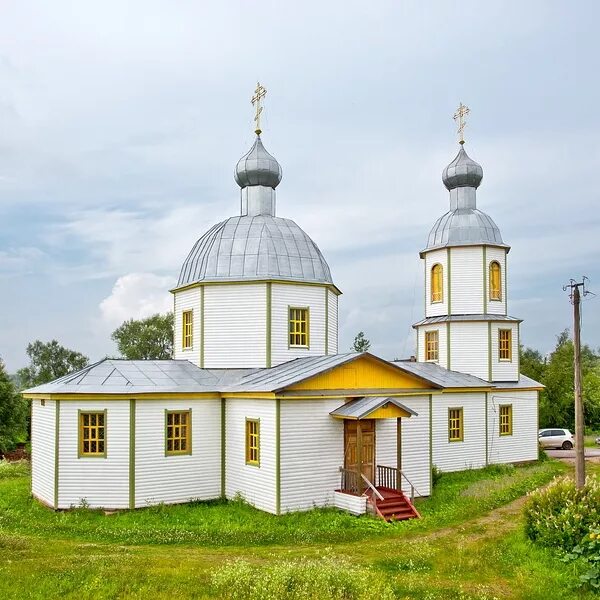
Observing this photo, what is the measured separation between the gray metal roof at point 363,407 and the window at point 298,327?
11.4 ft

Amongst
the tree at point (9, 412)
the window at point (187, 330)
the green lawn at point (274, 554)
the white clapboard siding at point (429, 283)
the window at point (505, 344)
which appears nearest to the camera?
the green lawn at point (274, 554)

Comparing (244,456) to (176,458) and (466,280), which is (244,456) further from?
(466,280)

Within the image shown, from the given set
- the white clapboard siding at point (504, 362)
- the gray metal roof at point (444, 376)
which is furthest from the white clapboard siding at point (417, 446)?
the white clapboard siding at point (504, 362)

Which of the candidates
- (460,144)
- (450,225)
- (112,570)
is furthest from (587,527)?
(460,144)

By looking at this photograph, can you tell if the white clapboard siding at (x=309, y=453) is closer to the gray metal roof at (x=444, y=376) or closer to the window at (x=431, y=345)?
the gray metal roof at (x=444, y=376)

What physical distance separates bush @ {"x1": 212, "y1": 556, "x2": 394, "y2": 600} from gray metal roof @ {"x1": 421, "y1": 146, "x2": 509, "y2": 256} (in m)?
16.9

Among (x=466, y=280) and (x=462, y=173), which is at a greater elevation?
(x=462, y=173)

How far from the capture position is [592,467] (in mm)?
23844

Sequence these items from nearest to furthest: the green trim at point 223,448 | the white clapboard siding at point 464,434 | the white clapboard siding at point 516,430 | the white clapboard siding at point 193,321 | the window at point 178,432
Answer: the window at point 178,432 < the green trim at point 223,448 < the white clapboard siding at point 193,321 < the white clapboard siding at point 464,434 < the white clapboard siding at point 516,430

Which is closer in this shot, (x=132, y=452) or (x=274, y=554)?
(x=274, y=554)

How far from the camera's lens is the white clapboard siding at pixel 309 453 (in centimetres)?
1625

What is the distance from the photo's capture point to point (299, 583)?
401 inches

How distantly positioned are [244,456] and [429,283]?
12.2 metres

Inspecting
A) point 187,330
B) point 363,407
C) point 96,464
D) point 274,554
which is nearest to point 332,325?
point 187,330
